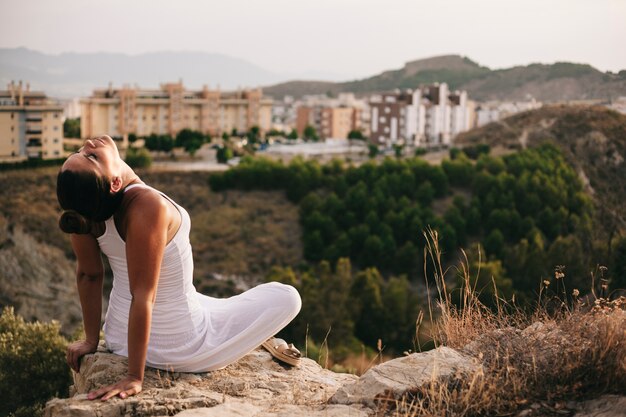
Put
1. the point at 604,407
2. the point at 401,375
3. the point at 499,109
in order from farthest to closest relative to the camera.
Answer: the point at 499,109 < the point at 401,375 < the point at 604,407

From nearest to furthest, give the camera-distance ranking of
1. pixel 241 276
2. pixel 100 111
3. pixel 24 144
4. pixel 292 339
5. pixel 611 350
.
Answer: pixel 611 350 → pixel 292 339 → pixel 241 276 → pixel 24 144 → pixel 100 111

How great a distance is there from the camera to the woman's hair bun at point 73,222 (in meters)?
2.52

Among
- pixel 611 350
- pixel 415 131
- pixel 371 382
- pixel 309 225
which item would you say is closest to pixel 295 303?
pixel 371 382

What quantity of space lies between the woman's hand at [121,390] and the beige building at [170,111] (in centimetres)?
4026

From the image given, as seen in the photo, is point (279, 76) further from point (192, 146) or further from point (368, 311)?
point (368, 311)

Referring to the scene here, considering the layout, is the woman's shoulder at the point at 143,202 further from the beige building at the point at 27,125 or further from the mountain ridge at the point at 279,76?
the beige building at the point at 27,125

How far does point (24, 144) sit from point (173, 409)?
1311 inches

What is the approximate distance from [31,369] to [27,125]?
95.3 ft

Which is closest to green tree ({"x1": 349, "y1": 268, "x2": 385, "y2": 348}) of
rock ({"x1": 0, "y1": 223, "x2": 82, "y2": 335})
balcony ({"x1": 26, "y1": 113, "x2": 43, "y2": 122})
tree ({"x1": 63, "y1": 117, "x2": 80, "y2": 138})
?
rock ({"x1": 0, "y1": 223, "x2": 82, "y2": 335})

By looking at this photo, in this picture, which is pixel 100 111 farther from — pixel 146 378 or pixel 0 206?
pixel 146 378

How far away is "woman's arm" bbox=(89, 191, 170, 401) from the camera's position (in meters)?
2.50

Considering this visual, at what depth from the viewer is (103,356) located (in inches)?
111

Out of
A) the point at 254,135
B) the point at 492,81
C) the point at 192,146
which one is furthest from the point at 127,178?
the point at 492,81

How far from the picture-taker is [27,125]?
110 feet
